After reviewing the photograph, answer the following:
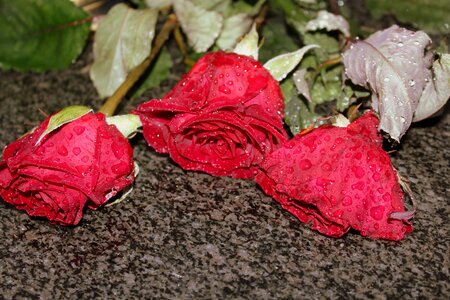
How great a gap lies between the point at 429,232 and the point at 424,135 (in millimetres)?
171

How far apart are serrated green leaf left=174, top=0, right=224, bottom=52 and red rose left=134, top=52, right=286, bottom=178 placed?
15cm

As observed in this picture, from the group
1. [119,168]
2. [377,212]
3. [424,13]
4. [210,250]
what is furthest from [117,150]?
[424,13]

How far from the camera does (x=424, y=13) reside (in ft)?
3.34

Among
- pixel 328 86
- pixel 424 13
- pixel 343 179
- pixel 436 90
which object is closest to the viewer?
pixel 343 179

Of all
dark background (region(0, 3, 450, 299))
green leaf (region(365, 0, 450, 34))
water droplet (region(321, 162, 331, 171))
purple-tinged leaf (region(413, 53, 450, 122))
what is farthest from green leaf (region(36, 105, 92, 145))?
green leaf (region(365, 0, 450, 34))

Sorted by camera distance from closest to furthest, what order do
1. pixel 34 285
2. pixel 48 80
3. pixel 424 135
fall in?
pixel 34 285 → pixel 424 135 → pixel 48 80

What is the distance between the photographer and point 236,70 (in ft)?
2.52

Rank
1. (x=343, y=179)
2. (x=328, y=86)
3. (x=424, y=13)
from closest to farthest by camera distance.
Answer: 1. (x=343, y=179)
2. (x=328, y=86)
3. (x=424, y=13)

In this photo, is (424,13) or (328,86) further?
(424,13)

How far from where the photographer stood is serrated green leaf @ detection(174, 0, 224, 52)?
943 millimetres

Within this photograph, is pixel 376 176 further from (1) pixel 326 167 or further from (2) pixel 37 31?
(2) pixel 37 31

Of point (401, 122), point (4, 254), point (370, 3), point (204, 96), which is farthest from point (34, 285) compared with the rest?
point (370, 3)

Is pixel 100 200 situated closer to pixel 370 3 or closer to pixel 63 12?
pixel 63 12

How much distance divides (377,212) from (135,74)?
12.3 inches
